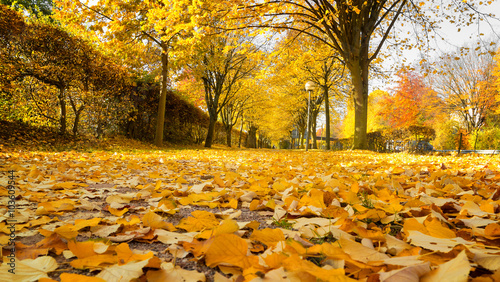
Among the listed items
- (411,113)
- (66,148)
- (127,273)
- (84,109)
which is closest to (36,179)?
(127,273)

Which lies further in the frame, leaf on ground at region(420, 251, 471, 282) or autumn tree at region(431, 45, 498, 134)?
autumn tree at region(431, 45, 498, 134)

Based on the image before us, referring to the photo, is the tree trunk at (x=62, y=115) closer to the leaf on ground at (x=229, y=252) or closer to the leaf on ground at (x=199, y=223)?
the leaf on ground at (x=199, y=223)

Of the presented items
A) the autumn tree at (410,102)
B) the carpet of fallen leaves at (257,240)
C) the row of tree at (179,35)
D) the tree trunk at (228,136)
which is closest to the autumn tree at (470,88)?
the autumn tree at (410,102)

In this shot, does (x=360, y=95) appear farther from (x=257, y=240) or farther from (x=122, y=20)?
(x=257, y=240)

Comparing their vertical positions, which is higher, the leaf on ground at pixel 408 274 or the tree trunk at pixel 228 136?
the tree trunk at pixel 228 136

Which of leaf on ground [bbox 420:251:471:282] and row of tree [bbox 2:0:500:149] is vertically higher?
row of tree [bbox 2:0:500:149]

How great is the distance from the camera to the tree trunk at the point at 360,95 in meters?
9.17

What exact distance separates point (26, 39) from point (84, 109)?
238cm

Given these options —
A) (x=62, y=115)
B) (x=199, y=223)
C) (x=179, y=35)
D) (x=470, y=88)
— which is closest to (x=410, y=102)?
(x=470, y=88)

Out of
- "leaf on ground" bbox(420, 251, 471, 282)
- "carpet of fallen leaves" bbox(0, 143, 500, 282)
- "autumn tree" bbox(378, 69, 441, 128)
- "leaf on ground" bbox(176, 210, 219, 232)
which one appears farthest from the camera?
"autumn tree" bbox(378, 69, 441, 128)

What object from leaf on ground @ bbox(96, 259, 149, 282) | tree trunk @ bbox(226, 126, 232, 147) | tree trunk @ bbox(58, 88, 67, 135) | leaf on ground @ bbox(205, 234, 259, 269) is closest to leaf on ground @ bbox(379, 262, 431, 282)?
leaf on ground @ bbox(205, 234, 259, 269)

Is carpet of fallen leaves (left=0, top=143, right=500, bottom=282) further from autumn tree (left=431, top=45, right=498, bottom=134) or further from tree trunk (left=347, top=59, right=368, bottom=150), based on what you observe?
autumn tree (left=431, top=45, right=498, bottom=134)

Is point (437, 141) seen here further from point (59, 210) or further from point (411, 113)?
point (59, 210)

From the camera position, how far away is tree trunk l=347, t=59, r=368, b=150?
9.17 m
